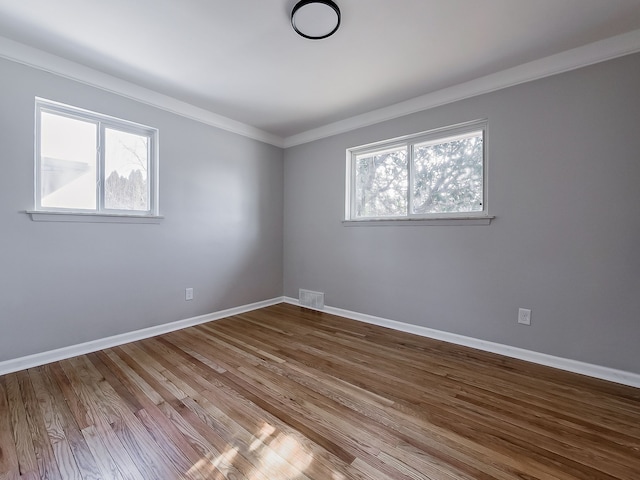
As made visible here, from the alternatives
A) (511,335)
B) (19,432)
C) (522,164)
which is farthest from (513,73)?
(19,432)

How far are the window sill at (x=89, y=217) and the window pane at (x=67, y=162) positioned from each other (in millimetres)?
126

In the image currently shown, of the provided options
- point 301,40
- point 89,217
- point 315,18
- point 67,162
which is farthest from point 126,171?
point 315,18

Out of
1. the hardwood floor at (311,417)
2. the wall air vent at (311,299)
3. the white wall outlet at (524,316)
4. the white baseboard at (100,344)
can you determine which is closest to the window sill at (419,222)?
the white wall outlet at (524,316)

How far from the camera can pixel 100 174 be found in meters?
2.64

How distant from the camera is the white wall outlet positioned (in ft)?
7.86

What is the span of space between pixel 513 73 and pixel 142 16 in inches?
115

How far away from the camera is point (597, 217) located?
84.1 inches

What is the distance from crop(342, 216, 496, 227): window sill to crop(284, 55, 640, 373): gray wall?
55 millimetres

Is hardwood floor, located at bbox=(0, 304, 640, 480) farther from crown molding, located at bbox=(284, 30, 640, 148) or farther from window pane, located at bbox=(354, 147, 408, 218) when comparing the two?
crown molding, located at bbox=(284, 30, 640, 148)

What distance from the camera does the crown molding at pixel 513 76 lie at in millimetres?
2041

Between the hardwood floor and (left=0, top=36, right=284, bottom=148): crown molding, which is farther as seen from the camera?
(left=0, top=36, right=284, bottom=148): crown molding

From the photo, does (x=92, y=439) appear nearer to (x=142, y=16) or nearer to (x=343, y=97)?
(x=142, y=16)

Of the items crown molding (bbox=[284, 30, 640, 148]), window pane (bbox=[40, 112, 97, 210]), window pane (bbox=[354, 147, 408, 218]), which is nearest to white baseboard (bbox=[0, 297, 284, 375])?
window pane (bbox=[40, 112, 97, 210])

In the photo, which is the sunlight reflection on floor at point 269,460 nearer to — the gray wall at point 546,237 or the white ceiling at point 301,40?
the gray wall at point 546,237
